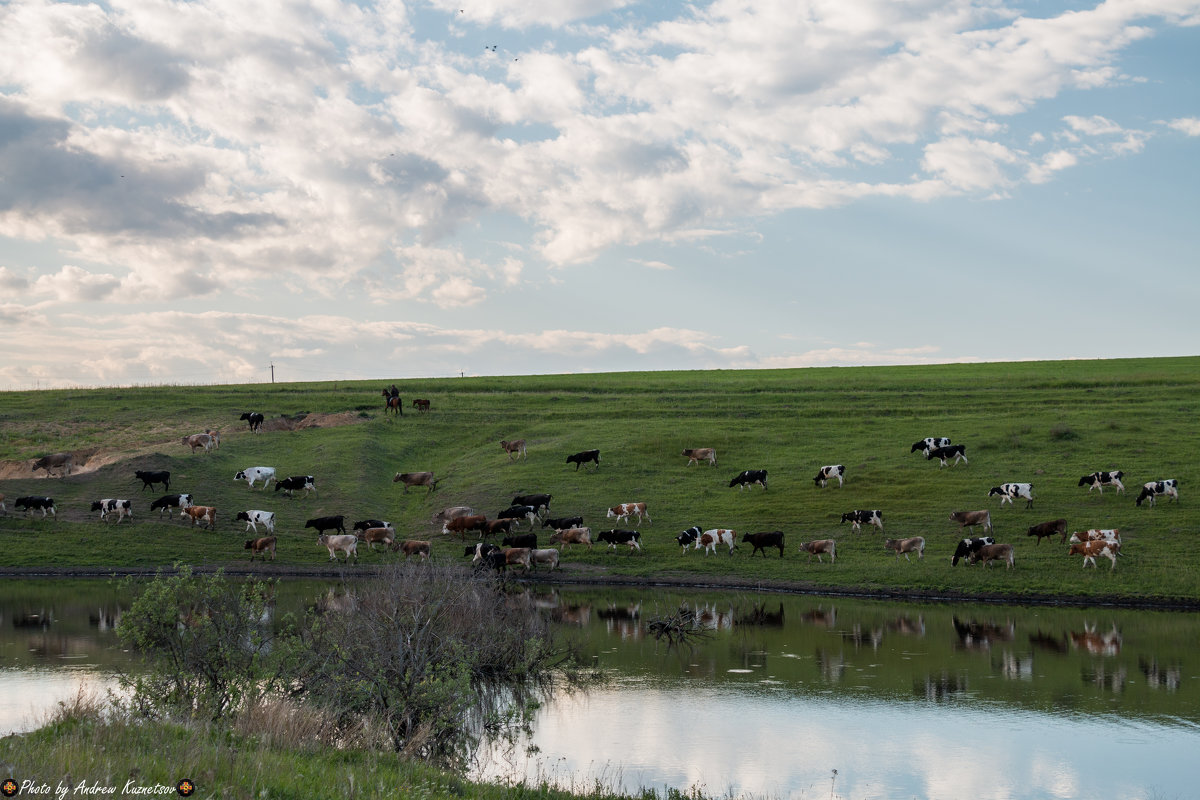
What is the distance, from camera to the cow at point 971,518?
45.7 meters

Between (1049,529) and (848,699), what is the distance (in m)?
25.4

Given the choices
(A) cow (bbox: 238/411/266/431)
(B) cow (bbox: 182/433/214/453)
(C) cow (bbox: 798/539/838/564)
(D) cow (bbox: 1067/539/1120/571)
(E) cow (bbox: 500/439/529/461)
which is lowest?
(C) cow (bbox: 798/539/838/564)

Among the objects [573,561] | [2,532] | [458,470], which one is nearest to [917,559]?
[573,561]

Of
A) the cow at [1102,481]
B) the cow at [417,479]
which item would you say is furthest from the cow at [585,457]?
the cow at [1102,481]

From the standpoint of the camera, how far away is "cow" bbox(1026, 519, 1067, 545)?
43.8 metres

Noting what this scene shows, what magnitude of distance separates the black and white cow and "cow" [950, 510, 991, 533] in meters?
3.59

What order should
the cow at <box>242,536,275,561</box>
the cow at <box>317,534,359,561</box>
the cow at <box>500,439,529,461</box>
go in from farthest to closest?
the cow at <box>500,439,529,461</box> < the cow at <box>242,536,275,561</box> < the cow at <box>317,534,359,561</box>

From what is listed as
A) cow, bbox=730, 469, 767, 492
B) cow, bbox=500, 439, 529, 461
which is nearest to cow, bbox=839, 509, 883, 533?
cow, bbox=730, 469, 767, 492

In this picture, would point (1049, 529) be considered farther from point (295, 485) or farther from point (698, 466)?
point (295, 485)

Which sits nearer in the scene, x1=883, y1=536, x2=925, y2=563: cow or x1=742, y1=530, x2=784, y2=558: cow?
x1=883, y1=536, x2=925, y2=563: cow

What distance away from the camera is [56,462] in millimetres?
60625

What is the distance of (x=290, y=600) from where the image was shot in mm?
36875

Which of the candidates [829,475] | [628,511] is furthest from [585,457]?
[829,475]

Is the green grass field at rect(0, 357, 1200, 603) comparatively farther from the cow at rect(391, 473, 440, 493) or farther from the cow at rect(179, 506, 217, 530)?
the cow at rect(179, 506, 217, 530)
